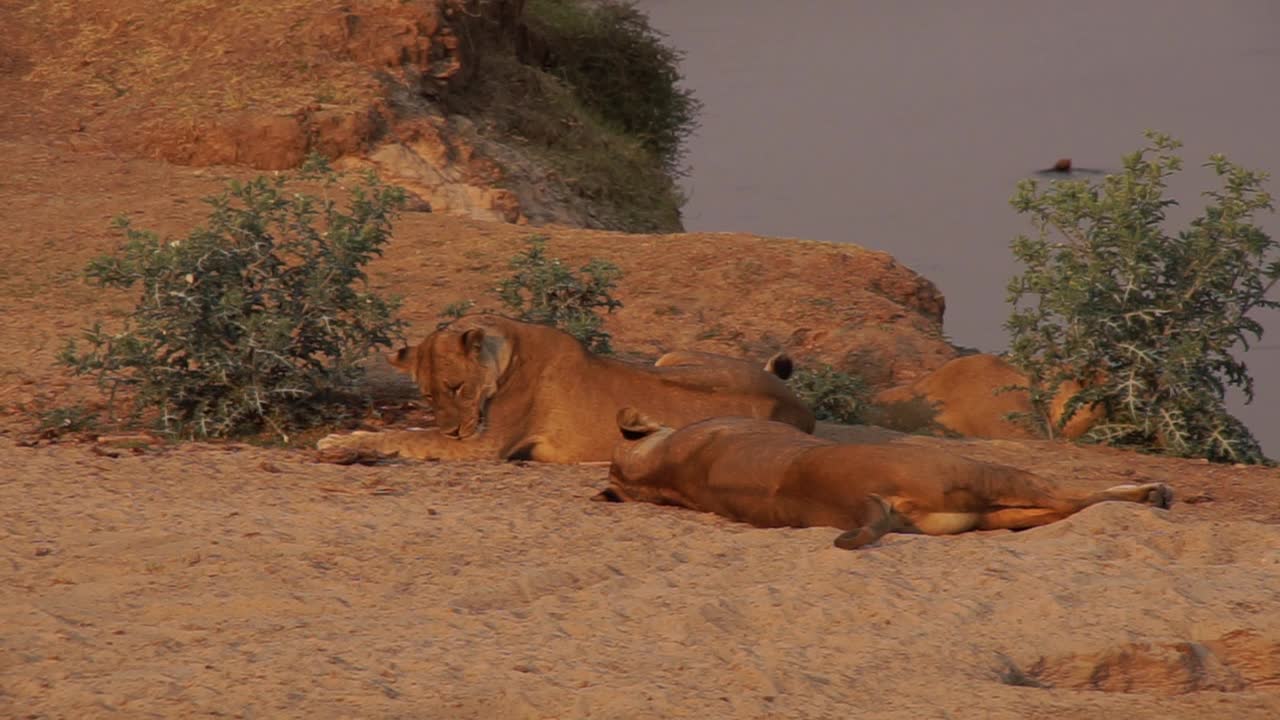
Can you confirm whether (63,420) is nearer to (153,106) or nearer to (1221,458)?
(1221,458)

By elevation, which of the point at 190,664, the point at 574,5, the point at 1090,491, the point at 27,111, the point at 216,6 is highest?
the point at 574,5

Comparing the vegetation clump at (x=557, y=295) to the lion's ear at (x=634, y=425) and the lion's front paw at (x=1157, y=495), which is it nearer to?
the lion's ear at (x=634, y=425)

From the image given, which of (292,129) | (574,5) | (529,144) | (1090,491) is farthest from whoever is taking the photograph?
(574,5)

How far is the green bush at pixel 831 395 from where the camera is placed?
30.8 ft

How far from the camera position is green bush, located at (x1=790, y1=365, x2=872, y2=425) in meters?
9.38

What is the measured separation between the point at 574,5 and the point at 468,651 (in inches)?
775

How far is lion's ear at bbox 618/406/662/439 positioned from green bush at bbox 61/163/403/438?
198cm

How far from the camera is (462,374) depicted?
760cm

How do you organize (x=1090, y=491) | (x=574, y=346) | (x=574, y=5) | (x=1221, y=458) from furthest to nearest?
(x=574, y=5) → (x=1221, y=458) → (x=574, y=346) → (x=1090, y=491)

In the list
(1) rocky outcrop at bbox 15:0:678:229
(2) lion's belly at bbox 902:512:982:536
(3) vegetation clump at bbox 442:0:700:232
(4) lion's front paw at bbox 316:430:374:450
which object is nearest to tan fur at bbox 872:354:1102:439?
(4) lion's front paw at bbox 316:430:374:450

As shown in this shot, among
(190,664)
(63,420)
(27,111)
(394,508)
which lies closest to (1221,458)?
(394,508)

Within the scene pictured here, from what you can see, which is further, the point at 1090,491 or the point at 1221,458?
the point at 1221,458

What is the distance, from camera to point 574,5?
2334 centimetres

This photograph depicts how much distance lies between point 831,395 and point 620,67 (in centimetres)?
1437
